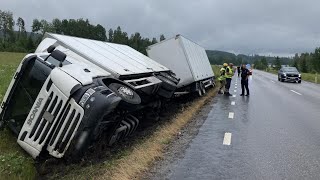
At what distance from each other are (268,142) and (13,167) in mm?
5073

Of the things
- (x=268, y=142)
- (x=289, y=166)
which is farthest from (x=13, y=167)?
(x=268, y=142)

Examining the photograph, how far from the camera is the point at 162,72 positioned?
12.1 m

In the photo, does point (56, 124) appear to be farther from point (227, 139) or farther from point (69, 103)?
point (227, 139)

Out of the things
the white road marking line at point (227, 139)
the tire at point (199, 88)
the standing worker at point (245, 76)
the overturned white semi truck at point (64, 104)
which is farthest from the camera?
the standing worker at point (245, 76)

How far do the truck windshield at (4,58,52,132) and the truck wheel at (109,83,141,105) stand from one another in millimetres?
1118

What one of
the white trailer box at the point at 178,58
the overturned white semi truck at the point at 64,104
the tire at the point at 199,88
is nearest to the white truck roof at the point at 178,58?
the white trailer box at the point at 178,58

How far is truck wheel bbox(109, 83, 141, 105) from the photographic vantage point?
6.93 metres

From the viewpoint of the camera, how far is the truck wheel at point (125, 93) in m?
6.93

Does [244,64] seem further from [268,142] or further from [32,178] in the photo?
[32,178]

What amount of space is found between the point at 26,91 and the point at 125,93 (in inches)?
62.9

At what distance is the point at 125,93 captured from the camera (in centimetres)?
718

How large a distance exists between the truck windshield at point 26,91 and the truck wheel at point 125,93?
112cm

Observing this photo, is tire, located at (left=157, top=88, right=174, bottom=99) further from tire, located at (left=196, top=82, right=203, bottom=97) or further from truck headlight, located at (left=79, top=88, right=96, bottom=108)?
tire, located at (left=196, top=82, right=203, bottom=97)

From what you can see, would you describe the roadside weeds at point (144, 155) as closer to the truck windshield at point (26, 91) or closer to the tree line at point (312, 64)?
the truck windshield at point (26, 91)
